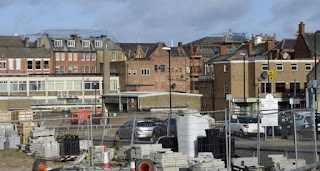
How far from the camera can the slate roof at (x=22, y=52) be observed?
11218cm

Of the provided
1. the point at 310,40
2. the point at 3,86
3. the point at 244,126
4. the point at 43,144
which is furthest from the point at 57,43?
the point at 43,144

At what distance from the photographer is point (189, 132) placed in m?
23.4

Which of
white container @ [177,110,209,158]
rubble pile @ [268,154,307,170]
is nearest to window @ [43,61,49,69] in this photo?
white container @ [177,110,209,158]

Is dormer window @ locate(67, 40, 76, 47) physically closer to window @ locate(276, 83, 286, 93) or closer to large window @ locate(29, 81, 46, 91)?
large window @ locate(29, 81, 46, 91)

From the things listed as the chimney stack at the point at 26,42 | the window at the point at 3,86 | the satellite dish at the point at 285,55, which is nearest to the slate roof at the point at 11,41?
the chimney stack at the point at 26,42

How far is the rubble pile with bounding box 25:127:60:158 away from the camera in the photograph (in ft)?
90.9

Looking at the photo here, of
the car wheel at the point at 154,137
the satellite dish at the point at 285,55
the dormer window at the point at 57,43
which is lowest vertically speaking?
the car wheel at the point at 154,137

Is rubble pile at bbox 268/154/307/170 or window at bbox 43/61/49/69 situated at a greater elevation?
window at bbox 43/61/49/69

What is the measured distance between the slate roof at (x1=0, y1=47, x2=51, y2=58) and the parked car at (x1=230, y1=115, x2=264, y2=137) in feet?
254

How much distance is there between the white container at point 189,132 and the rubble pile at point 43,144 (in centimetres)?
668

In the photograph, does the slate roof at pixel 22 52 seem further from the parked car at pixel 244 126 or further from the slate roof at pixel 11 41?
the parked car at pixel 244 126

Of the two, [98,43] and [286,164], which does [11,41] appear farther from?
[286,164]

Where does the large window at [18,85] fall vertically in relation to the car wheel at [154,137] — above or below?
above

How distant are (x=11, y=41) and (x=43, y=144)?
98.3 m
